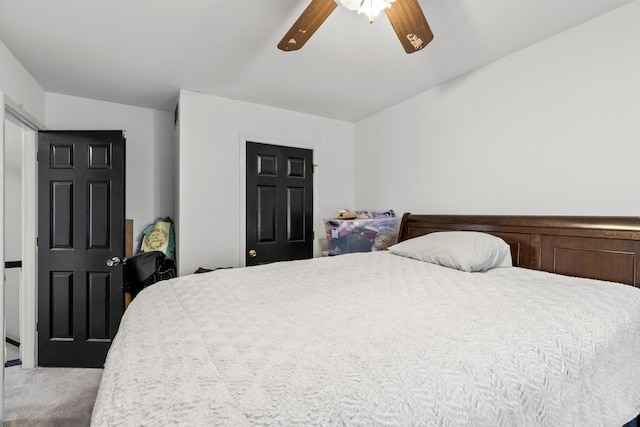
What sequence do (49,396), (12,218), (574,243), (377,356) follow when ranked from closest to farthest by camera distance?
(377,356) < (574,243) < (49,396) < (12,218)

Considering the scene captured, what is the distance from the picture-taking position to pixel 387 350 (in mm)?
770

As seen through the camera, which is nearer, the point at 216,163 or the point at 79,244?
the point at 79,244

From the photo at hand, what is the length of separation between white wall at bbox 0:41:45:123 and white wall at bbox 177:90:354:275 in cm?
108

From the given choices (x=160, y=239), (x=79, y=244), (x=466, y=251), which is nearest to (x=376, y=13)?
(x=466, y=251)

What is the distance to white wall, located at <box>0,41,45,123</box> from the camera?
1969 millimetres

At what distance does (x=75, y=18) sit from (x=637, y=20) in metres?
3.10

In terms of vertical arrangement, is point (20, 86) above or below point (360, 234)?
above

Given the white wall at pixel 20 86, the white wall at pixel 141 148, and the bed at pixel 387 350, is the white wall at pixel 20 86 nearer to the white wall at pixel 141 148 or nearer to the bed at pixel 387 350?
the white wall at pixel 141 148

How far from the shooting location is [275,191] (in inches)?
127

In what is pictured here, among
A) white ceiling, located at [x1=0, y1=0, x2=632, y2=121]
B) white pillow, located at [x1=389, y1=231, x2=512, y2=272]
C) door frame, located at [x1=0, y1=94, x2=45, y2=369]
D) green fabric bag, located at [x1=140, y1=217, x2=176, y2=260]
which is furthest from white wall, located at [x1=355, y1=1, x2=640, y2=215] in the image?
door frame, located at [x1=0, y1=94, x2=45, y2=369]

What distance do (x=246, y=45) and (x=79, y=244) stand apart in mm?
2300

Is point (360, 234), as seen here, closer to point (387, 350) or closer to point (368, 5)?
point (368, 5)

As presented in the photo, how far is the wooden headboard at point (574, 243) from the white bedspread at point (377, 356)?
20cm

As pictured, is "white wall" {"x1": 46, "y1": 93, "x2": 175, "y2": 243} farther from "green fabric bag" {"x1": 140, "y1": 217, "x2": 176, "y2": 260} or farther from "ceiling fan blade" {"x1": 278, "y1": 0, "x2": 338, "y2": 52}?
"ceiling fan blade" {"x1": 278, "y1": 0, "x2": 338, "y2": 52}
